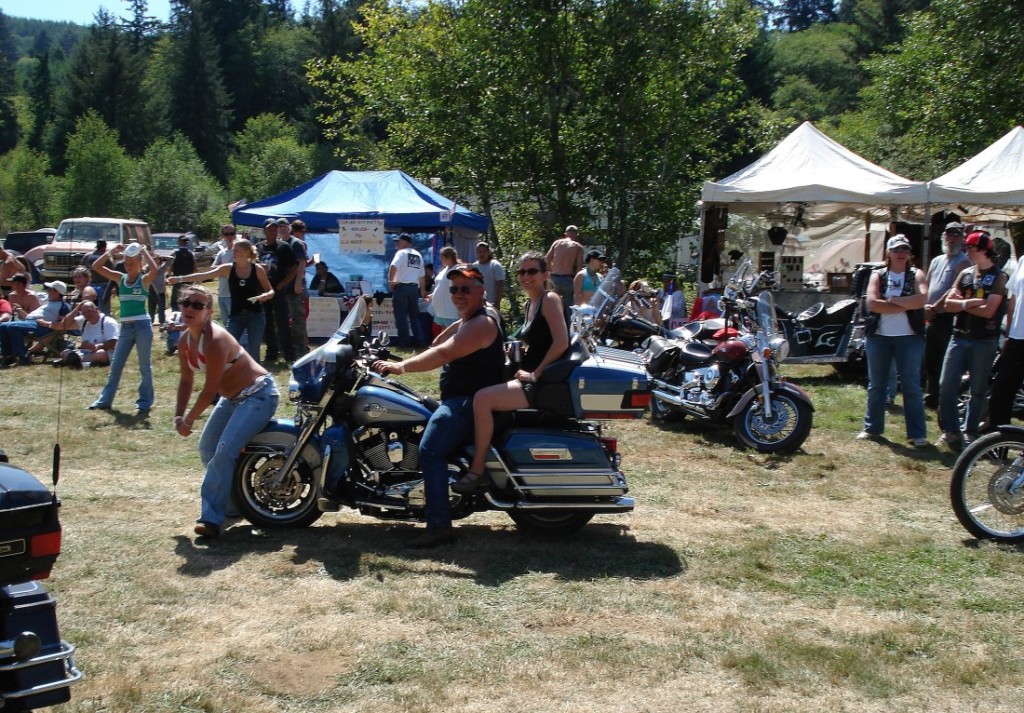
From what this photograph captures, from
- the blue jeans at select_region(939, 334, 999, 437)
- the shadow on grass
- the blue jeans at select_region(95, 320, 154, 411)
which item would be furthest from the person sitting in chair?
the blue jeans at select_region(939, 334, 999, 437)

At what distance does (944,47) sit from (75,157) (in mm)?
44715

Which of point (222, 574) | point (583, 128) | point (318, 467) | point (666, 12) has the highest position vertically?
point (666, 12)

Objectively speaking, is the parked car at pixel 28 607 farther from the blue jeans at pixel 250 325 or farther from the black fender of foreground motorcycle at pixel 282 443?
the blue jeans at pixel 250 325

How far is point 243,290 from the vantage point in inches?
468

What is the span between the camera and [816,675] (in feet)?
14.5

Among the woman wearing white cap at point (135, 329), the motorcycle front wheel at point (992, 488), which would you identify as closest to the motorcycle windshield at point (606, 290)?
the motorcycle front wheel at point (992, 488)

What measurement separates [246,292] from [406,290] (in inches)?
165

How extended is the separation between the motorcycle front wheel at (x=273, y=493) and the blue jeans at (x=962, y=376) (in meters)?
5.60

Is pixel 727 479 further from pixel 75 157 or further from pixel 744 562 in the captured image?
pixel 75 157

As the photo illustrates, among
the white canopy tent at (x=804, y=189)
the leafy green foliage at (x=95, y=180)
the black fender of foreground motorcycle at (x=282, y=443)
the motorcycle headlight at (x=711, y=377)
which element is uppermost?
the leafy green foliage at (x=95, y=180)

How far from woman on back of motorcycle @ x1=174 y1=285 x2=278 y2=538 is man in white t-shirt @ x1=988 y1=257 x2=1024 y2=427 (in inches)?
219

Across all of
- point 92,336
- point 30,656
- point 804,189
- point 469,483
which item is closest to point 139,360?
point 92,336

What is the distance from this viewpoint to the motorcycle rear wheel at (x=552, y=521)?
639 cm

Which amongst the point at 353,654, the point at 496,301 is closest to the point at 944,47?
the point at 496,301
